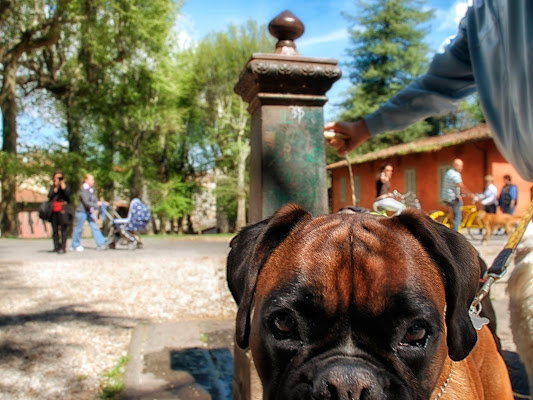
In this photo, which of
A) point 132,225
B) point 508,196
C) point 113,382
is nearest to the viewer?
point 113,382

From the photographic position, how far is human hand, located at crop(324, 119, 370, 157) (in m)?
3.30

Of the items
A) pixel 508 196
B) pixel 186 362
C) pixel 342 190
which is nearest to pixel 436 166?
pixel 508 196

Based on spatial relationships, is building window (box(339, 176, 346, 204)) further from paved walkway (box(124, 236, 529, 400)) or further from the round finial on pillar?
the round finial on pillar

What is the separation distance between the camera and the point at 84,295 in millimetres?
7141

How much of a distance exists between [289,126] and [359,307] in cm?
216

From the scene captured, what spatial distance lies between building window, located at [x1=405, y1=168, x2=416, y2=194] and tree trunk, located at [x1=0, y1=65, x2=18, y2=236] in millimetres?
19966

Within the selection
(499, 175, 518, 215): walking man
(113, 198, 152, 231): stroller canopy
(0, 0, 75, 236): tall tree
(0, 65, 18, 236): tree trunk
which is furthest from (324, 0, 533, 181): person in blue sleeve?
(0, 65, 18, 236): tree trunk

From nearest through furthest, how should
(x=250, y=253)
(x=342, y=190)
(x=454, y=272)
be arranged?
1. (x=454, y=272)
2. (x=250, y=253)
3. (x=342, y=190)

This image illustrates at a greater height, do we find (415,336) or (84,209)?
(84,209)

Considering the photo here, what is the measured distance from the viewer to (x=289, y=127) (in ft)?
11.7

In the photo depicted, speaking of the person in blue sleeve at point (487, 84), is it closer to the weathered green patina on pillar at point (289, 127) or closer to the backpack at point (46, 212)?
the weathered green patina on pillar at point (289, 127)

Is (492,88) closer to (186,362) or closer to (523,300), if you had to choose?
(523,300)

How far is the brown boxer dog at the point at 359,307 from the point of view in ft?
5.04

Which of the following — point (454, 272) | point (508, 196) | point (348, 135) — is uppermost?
point (348, 135)
